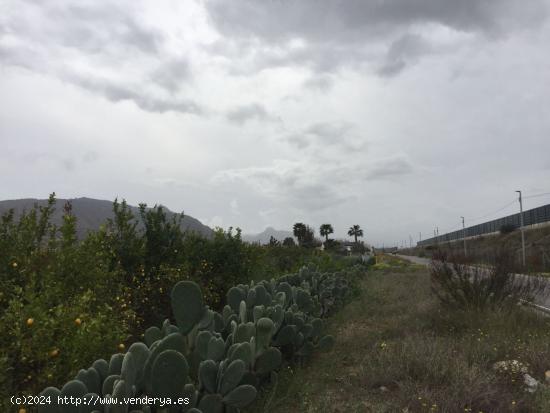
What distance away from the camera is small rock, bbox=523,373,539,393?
4254 mm

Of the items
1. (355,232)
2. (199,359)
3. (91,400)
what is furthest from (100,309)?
(355,232)

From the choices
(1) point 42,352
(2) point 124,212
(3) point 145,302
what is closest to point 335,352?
(3) point 145,302

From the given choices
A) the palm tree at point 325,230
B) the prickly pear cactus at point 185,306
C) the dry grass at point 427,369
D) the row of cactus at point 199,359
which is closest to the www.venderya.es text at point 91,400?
the row of cactus at point 199,359

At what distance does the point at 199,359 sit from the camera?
11.8ft

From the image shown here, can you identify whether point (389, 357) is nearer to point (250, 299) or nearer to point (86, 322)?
point (250, 299)

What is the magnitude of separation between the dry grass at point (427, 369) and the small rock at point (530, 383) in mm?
82

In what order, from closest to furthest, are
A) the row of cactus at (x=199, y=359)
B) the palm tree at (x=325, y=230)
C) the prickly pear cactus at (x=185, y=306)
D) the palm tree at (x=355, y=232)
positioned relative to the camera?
the row of cactus at (x=199, y=359) < the prickly pear cactus at (x=185, y=306) < the palm tree at (x=325, y=230) < the palm tree at (x=355, y=232)

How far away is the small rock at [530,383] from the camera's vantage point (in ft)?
14.0

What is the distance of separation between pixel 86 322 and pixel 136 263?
10.2 ft

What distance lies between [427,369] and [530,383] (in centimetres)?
99

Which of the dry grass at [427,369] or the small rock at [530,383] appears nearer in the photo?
the dry grass at [427,369]

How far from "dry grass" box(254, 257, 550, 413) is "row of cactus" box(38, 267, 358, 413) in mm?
429

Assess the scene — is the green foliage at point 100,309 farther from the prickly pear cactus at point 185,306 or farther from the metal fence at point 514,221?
the metal fence at point 514,221

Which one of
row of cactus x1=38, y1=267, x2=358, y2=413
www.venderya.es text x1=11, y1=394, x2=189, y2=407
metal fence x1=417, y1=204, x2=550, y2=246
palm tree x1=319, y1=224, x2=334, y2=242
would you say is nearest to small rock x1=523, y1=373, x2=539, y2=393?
row of cactus x1=38, y1=267, x2=358, y2=413
